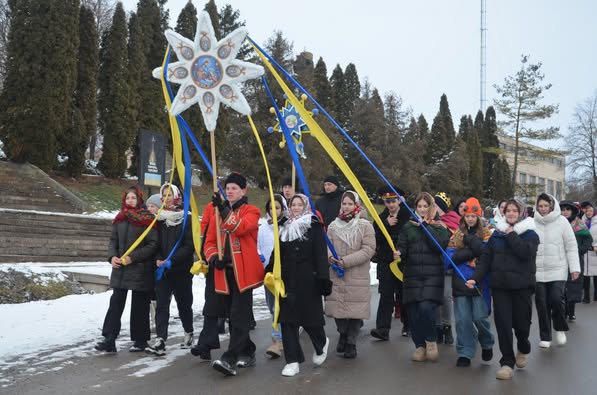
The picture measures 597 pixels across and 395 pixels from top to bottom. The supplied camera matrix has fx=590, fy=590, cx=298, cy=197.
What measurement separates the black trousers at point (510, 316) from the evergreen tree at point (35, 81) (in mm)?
19434

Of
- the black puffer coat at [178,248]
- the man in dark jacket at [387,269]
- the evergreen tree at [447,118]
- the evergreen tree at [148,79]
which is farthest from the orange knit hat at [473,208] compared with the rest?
the evergreen tree at [447,118]

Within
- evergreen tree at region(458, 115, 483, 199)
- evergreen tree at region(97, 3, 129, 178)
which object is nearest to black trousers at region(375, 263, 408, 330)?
evergreen tree at region(97, 3, 129, 178)

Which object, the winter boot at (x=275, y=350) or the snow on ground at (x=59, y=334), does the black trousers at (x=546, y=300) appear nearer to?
the winter boot at (x=275, y=350)

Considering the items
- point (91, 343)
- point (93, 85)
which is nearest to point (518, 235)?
point (91, 343)

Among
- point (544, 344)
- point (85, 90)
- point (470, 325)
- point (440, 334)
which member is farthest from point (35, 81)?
point (544, 344)

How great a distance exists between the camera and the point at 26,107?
21344 mm

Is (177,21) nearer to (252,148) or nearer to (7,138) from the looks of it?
(252,148)

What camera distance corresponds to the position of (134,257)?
6648 mm

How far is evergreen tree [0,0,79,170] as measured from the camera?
21.2m

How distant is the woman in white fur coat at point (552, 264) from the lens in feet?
23.4

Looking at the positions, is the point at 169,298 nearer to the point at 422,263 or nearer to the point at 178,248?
the point at 178,248

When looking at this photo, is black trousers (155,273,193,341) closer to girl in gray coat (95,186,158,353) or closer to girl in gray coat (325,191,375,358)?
girl in gray coat (95,186,158,353)

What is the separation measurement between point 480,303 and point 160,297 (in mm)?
3496

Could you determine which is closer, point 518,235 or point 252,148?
point 518,235
